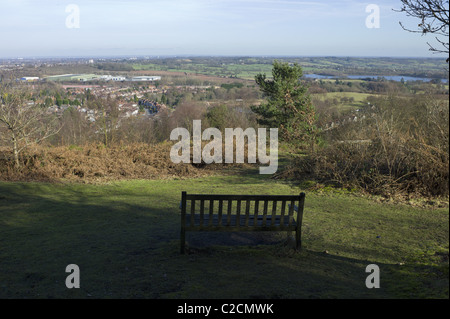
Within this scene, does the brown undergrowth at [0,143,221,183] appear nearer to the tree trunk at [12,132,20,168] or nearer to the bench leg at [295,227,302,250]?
the tree trunk at [12,132,20,168]

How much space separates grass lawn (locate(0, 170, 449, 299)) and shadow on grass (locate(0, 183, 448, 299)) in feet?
0.05

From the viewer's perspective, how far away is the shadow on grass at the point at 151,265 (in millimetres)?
4379

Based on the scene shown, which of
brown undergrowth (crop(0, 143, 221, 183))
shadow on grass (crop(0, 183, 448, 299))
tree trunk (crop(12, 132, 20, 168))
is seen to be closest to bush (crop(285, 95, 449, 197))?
shadow on grass (crop(0, 183, 448, 299))

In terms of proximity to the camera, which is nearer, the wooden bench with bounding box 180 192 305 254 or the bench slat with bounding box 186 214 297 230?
the wooden bench with bounding box 180 192 305 254

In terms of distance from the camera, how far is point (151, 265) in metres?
5.35

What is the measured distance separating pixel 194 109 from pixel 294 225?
29925 millimetres

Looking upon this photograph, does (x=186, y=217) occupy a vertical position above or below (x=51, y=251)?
above

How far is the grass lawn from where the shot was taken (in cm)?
444

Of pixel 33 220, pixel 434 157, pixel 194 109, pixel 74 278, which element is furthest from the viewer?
pixel 194 109

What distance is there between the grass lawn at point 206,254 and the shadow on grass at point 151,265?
14 mm

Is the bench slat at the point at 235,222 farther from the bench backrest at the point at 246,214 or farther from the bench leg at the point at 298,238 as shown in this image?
the bench leg at the point at 298,238

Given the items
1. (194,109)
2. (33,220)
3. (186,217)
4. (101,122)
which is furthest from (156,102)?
(186,217)

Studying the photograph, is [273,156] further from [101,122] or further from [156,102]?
[156,102]

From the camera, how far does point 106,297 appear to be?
14.0ft
